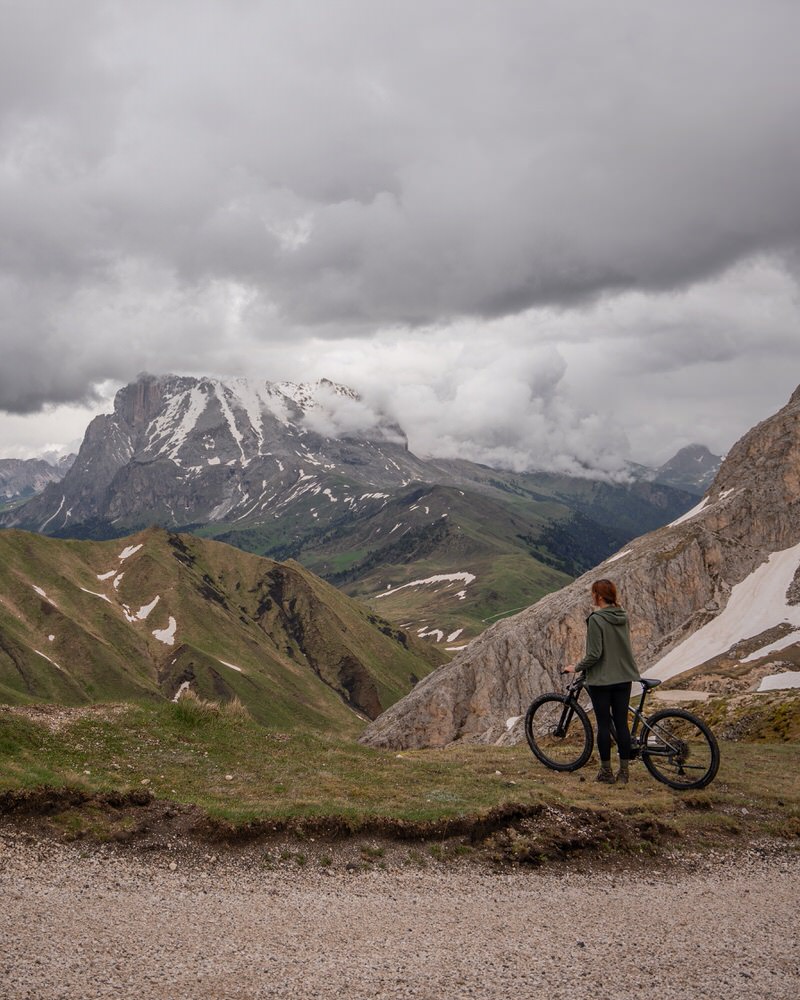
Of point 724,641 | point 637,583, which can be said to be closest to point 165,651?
point 637,583

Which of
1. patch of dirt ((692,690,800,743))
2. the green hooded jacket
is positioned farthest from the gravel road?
patch of dirt ((692,690,800,743))

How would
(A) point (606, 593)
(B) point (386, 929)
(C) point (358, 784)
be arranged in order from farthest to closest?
(C) point (358, 784) → (A) point (606, 593) → (B) point (386, 929)

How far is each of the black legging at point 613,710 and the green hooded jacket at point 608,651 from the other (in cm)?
26

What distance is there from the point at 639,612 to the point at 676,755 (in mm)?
78582

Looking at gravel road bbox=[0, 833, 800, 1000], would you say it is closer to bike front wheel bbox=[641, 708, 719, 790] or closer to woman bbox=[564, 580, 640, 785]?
bike front wheel bbox=[641, 708, 719, 790]

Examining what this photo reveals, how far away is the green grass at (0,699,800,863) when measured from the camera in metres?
14.2

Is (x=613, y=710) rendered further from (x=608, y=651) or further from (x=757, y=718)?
(x=757, y=718)

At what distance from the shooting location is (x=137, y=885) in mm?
11891

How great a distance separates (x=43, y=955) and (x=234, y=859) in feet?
13.8

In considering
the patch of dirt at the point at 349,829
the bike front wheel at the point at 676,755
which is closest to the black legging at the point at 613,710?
the bike front wheel at the point at 676,755

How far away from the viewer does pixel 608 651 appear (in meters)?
16.8

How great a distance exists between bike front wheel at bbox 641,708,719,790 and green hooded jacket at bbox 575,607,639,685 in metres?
1.42

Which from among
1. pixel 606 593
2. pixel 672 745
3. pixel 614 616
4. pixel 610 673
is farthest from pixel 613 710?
pixel 606 593

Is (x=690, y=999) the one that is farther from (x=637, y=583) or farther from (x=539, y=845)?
(x=637, y=583)
